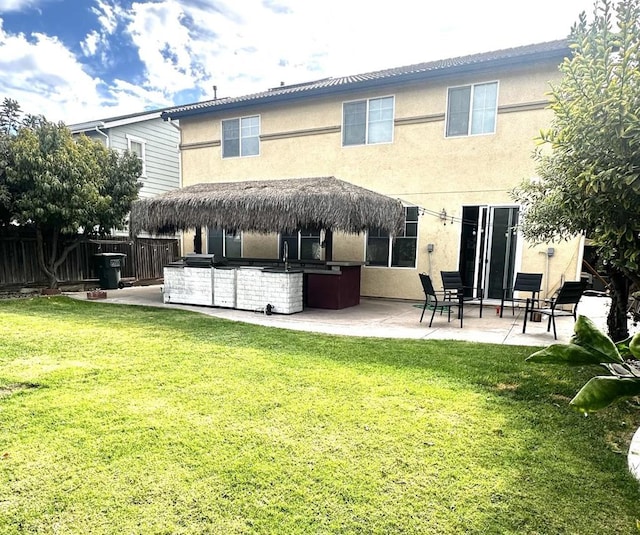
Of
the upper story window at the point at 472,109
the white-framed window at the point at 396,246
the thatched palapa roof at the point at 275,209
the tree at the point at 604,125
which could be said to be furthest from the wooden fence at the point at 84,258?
the tree at the point at 604,125

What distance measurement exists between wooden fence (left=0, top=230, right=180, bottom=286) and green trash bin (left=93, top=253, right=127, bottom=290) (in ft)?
1.27

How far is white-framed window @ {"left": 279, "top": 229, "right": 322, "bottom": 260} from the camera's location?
11.9 metres

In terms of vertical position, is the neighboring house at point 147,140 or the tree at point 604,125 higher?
the neighboring house at point 147,140

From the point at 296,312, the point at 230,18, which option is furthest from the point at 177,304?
the point at 230,18

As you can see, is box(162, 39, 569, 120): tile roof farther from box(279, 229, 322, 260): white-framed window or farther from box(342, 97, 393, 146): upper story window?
box(279, 229, 322, 260): white-framed window

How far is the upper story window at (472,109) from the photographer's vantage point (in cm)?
945

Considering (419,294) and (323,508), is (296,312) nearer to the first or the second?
(419,294)

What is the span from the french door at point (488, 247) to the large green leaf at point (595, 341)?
28.6ft

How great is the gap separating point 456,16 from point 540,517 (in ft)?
30.9

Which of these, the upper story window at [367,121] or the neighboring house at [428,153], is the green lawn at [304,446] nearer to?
the neighboring house at [428,153]

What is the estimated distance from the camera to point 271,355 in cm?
518

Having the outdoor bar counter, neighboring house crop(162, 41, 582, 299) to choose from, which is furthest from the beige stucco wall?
the outdoor bar counter

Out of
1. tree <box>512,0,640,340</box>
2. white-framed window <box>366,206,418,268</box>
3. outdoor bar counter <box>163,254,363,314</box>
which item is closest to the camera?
tree <box>512,0,640,340</box>

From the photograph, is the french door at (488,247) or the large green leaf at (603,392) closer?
the large green leaf at (603,392)
